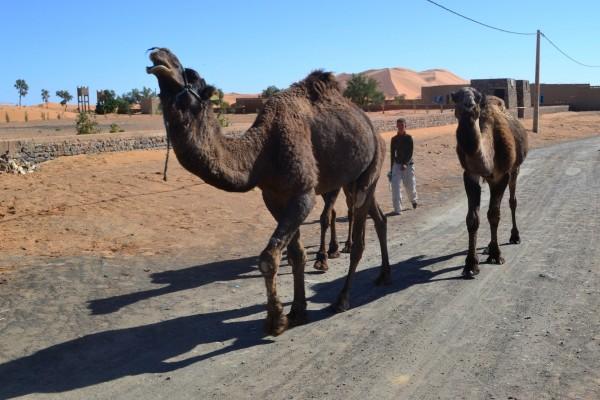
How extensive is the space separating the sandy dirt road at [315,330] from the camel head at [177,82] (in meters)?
2.27

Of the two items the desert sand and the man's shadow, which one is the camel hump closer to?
the man's shadow

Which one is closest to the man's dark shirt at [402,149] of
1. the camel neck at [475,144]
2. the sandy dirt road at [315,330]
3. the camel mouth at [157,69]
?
the sandy dirt road at [315,330]

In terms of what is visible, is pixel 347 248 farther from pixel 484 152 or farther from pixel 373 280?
pixel 484 152

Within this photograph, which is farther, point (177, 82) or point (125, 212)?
point (125, 212)

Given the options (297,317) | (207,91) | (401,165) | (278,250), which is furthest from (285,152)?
(401,165)

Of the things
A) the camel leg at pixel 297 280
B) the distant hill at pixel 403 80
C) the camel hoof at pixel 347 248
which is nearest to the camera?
the camel leg at pixel 297 280

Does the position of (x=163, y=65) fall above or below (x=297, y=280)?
above

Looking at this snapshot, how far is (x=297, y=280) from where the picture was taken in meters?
6.51

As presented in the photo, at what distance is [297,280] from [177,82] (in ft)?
8.02

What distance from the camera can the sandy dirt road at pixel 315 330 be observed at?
199 inches

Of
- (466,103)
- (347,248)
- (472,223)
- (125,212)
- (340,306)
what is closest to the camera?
(340,306)

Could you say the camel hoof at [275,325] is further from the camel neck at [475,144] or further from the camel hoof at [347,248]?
the camel hoof at [347,248]

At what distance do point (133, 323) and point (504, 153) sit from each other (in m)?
5.45

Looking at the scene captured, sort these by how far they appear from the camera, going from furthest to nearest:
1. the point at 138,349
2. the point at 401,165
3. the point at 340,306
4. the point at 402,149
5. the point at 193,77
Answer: the point at 401,165 < the point at 402,149 < the point at 340,306 < the point at 138,349 < the point at 193,77
